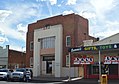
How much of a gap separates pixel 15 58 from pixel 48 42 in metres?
25.0

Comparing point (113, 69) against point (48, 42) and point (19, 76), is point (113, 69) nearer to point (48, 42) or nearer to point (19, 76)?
point (19, 76)

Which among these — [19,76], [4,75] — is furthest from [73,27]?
[19,76]

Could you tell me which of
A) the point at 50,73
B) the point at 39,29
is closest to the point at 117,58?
the point at 50,73

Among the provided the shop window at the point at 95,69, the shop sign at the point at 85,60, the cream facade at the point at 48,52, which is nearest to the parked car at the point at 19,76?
the shop sign at the point at 85,60

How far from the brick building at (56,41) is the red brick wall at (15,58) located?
697 inches

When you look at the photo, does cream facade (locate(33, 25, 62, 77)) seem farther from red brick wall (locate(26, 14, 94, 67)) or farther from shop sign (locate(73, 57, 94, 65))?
shop sign (locate(73, 57, 94, 65))

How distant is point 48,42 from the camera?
48.1 meters

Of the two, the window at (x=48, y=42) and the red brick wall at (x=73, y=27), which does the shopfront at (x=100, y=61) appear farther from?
the window at (x=48, y=42)

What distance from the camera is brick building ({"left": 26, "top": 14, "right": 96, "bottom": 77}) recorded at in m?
44.6

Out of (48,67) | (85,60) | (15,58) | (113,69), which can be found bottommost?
(48,67)

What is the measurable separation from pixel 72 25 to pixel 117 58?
1431 cm

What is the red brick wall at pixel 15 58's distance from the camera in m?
68.9

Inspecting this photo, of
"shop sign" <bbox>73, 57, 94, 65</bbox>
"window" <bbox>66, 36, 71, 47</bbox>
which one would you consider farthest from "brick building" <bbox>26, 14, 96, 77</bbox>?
"shop sign" <bbox>73, 57, 94, 65</bbox>

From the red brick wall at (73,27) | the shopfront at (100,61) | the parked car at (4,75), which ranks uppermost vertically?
the red brick wall at (73,27)
